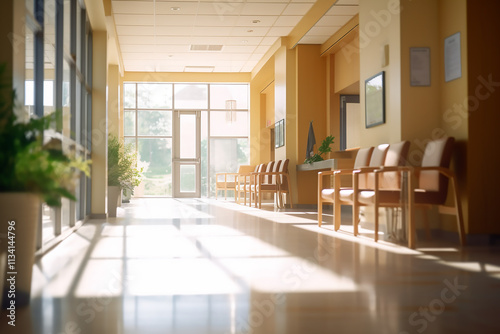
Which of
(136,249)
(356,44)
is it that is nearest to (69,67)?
(136,249)

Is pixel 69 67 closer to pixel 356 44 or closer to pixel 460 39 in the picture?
pixel 460 39

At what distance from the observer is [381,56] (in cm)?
599

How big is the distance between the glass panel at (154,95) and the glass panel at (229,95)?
1231 mm

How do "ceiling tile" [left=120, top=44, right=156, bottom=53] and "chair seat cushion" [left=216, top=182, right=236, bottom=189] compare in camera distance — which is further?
"chair seat cushion" [left=216, top=182, right=236, bottom=189]

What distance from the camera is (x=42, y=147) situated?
228 cm

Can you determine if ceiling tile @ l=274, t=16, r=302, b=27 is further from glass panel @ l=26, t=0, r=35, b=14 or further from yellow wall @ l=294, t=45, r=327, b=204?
glass panel @ l=26, t=0, r=35, b=14

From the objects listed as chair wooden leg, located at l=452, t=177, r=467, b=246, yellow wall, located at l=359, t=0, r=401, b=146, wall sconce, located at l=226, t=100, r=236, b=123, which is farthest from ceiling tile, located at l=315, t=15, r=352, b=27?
wall sconce, located at l=226, t=100, r=236, b=123

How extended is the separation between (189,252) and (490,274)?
2086mm

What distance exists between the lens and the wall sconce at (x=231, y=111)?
15.4m

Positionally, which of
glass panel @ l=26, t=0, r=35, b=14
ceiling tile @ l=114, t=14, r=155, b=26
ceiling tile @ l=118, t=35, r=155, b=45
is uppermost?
ceiling tile @ l=118, t=35, r=155, b=45

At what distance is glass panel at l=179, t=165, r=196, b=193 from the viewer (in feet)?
50.5

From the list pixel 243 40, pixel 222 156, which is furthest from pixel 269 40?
pixel 222 156

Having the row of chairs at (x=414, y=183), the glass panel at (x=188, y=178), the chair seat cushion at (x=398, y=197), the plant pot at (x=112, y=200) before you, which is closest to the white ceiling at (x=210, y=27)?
the plant pot at (x=112, y=200)

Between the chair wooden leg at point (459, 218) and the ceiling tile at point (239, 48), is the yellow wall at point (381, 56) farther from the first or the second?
the ceiling tile at point (239, 48)
